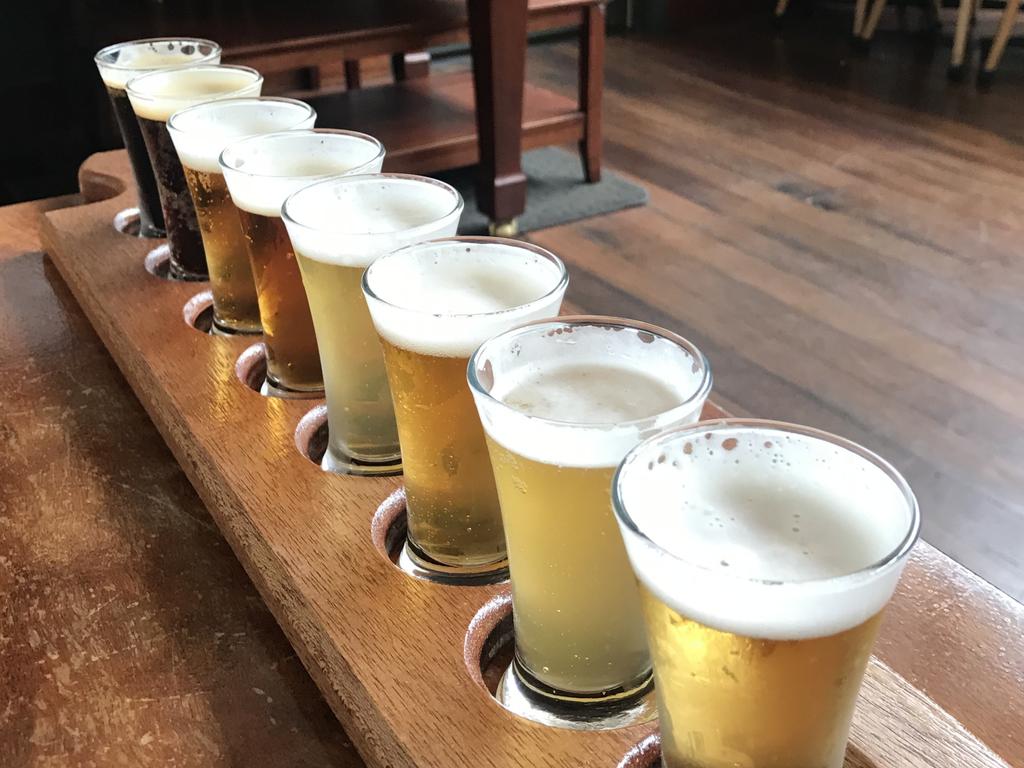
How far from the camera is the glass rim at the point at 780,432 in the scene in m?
0.40

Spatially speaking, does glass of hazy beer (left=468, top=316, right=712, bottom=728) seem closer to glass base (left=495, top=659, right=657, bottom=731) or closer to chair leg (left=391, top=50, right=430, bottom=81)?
glass base (left=495, top=659, right=657, bottom=731)

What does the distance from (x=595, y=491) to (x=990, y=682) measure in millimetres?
391

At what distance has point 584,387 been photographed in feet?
1.86

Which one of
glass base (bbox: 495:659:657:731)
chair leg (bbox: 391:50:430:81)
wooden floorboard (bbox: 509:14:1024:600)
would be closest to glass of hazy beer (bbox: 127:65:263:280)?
glass base (bbox: 495:659:657:731)

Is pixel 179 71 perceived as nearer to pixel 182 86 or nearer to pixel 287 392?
pixel 182 86

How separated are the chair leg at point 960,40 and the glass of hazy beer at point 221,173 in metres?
3.86

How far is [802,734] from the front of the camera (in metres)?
0.45

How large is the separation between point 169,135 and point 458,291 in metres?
0.46

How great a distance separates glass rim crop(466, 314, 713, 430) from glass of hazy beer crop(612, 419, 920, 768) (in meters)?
0.02

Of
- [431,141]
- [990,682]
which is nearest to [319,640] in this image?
[990,682]

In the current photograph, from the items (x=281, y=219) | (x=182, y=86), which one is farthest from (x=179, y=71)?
(x=281, y=219)

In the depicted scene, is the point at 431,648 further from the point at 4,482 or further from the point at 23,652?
the point at 4,482

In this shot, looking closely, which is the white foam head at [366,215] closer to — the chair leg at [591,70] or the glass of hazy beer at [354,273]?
the glass of hazy beer at [354,273]

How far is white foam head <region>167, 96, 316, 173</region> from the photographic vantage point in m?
0.90
